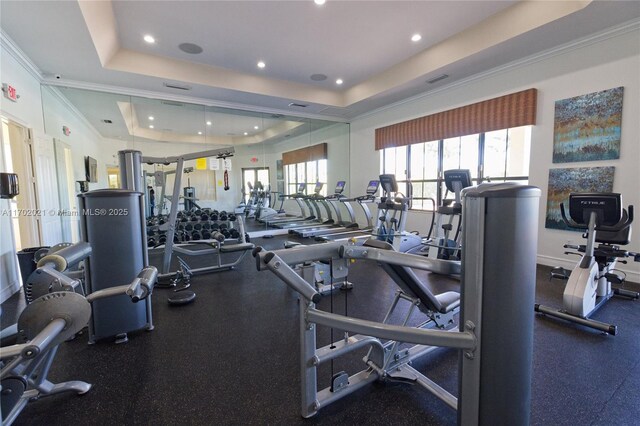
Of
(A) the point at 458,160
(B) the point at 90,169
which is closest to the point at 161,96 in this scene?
(B) the point at 90,169

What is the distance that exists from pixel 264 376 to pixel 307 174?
7544mm

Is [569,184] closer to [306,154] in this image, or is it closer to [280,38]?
[280,38]

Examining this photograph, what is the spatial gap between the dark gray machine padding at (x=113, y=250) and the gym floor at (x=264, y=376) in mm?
188

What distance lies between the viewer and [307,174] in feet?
29.9

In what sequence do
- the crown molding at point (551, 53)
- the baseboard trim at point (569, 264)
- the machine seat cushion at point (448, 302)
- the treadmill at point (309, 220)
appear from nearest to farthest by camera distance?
the machine seat cushion at point (448, 302), the crown molding at point (551, 53), the baseboard trim at point (569, 264), the treadmill at point (309, 220)

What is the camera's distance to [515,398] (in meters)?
0.99

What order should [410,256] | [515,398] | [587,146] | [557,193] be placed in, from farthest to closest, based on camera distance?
[557,193] → [587,146] → [410,256] → [515,398]

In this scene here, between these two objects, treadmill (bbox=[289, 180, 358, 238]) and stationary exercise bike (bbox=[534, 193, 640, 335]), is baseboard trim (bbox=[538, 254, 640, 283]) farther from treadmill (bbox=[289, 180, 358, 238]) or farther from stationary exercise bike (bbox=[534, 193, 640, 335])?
treadmill (bbox=[289, 180, 358, 238])

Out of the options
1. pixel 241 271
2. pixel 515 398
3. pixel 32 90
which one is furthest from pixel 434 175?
pixel 32 90

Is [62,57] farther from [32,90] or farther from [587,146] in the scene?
[587,146]

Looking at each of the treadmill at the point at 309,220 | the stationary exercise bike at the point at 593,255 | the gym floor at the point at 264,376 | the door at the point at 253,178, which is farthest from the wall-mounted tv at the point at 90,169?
the stationary exercise bike at the point at 593,255

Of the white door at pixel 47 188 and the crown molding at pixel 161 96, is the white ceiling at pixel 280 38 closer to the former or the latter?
the crown molding at pixel 161 96

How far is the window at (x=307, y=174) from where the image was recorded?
8.83 meters

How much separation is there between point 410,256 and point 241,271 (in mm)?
3497
